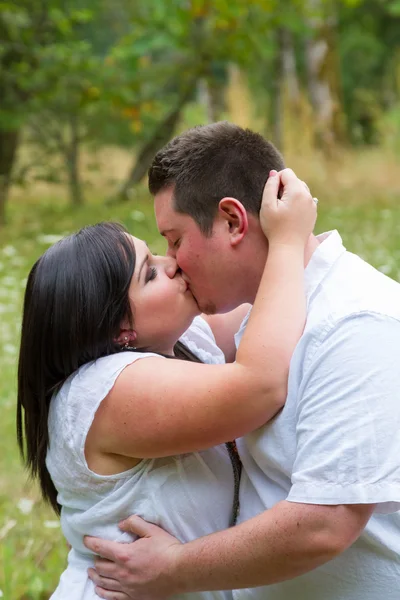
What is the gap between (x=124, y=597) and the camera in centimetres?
222

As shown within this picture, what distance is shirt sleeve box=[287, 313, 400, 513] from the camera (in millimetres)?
1783

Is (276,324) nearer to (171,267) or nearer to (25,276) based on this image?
(171,267)

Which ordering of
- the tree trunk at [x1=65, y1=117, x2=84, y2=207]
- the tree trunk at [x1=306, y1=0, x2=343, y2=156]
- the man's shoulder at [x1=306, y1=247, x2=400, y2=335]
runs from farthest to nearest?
the tree trunk at [x1=306, y1=0, x2=343, y2=156]
the tree trunk at [x1=65, y1=117, x2=84, y2=207]
the man's shoulder at [x1=306, y1=247, x2=400, y2=335]

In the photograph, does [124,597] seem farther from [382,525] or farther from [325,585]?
[382,525]

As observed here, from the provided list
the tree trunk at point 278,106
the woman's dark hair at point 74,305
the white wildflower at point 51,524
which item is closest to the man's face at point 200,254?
the woman's dark hair at point 74,305

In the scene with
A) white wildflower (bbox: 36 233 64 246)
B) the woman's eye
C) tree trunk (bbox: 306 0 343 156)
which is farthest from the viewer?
tree trunk (bbox: 306 0 343 156)

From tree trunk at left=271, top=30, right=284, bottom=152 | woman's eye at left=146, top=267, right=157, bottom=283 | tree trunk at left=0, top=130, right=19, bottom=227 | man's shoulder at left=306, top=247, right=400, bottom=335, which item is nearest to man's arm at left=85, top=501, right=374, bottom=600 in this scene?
man's shoulder at left=306, top=247, right=400, bottom=335

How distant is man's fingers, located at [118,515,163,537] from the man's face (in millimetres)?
631

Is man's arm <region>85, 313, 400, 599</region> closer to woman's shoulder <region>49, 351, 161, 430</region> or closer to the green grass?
woman's shoulder <region>49, 351, 161, 430</region>

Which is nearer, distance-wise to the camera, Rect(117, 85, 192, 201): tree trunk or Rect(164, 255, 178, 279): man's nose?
Rect(164, 255, 178, 279): man's nose

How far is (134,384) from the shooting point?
6.84 ft

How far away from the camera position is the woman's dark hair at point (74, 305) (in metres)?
2.21

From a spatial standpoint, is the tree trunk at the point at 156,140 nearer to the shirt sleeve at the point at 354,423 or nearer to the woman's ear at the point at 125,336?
the woman's ear at the point at 125,336

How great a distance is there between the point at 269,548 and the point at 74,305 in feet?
2.72
